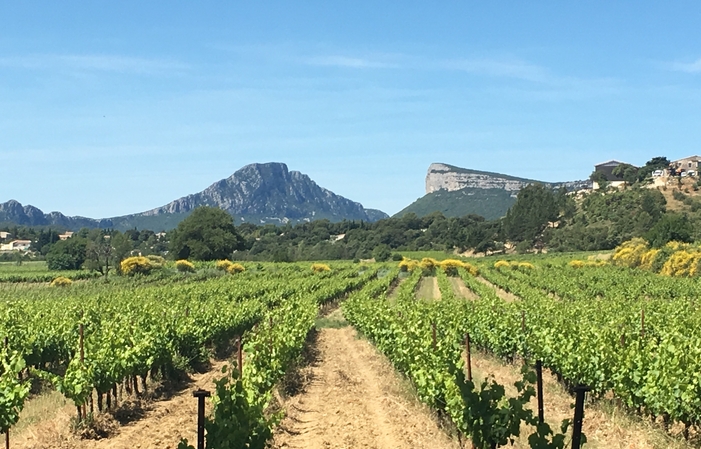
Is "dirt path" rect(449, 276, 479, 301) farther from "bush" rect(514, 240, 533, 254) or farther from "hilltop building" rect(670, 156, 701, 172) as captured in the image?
"hilltop building" rect(670, 156, 701, 172)

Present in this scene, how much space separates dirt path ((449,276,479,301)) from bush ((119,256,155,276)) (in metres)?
28.1

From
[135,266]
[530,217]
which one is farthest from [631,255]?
[530,217]

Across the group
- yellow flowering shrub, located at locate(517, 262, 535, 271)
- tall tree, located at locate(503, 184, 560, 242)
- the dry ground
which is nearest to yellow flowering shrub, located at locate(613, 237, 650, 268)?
yellow flowering shrub, located at locate(517, 262, 535, 271)

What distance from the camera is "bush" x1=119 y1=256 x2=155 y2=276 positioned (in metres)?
63.3

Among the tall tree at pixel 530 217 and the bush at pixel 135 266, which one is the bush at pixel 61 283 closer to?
the bush at pixel 135 266

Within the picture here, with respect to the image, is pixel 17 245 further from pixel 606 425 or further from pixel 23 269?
pixel 606 425

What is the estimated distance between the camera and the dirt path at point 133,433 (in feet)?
36.1

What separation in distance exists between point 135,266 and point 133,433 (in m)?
54.6

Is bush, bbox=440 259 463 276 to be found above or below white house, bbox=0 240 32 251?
below

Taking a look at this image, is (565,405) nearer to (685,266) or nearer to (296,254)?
(685,266)

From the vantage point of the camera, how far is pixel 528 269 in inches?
2456

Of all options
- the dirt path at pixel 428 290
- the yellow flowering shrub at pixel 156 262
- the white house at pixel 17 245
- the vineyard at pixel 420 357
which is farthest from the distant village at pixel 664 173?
the white house at pixel 17 245

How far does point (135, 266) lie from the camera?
210 feet

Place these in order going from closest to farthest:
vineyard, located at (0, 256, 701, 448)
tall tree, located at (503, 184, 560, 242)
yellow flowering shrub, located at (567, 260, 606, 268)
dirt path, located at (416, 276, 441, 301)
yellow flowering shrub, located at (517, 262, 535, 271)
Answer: vineyard, located at (0, 256, 701, 448) → dirt path, located at (416, 276, 441, 301) → yellow flowering shrub, located at (567, 260, 606, 268) → yellow flowering shrub, located at (517, 262, 535, 271) → tall tree, located at (503, 184, 560, 242)
